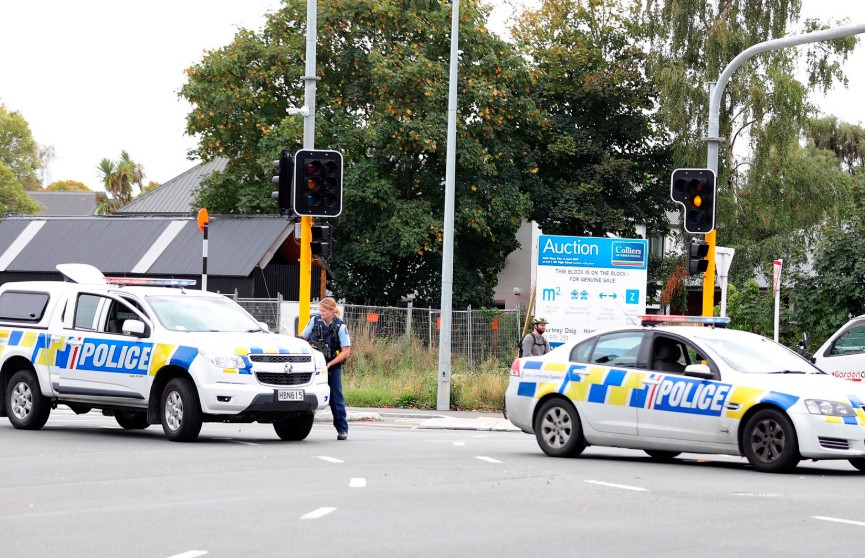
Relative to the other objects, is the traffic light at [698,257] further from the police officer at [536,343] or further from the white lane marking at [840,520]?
the white lane marking at [840,520]

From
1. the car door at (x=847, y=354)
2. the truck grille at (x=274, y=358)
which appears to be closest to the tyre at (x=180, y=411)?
the truck grille at (x=274, y=358)

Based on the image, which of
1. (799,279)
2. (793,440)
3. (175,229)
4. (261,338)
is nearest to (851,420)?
(793,440)

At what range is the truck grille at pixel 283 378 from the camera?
50.3 feet

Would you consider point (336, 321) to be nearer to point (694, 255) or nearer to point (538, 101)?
point (694, 255)

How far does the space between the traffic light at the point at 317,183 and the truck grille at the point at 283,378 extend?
453cm

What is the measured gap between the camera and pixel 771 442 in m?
12.8

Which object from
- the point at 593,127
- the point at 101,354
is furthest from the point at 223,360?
the point at 593,127

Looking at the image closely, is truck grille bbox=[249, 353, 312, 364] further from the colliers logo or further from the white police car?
the colliers logo

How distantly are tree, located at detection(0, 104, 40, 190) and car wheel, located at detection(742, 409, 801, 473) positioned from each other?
70471 mm

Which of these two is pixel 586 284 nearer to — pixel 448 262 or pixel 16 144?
pixel 448 262

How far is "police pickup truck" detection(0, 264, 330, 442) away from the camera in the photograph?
600 inches

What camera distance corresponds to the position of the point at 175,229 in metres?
39.8

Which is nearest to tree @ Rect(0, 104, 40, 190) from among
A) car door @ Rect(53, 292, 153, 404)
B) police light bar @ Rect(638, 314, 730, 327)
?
car door @ Rect(53, 292, 153, 404)

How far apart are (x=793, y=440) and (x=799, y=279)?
19650mm
